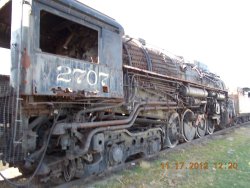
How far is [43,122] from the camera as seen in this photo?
498 centimetres

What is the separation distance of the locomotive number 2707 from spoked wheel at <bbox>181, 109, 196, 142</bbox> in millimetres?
5201

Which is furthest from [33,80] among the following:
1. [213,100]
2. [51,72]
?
[213,100]

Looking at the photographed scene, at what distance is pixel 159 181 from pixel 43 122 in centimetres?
280

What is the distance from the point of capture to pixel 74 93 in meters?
4.73

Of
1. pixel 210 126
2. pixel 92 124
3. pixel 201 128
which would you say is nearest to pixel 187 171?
pixel 92 124

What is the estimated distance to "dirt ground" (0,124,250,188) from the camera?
555 centimetres

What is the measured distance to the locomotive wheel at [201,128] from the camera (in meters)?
11.5

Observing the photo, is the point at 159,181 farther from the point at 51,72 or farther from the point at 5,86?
the point at 5,86

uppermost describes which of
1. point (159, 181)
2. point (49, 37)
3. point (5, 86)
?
point (49, 37)
